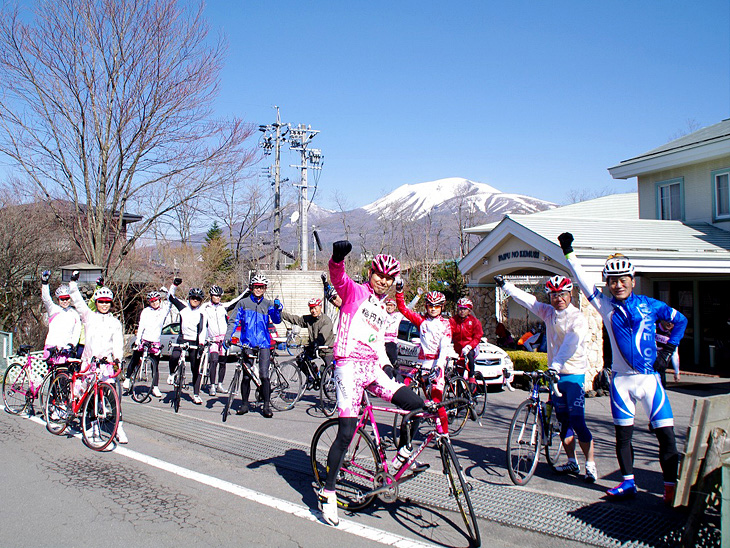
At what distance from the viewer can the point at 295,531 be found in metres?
4.64

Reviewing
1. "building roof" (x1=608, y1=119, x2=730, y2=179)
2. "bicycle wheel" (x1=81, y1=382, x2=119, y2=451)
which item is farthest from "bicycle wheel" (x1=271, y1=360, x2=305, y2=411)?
"building roof" (x1=608, y1=119, x2=730, y2=179)

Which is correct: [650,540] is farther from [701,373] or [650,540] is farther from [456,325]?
[701,373]

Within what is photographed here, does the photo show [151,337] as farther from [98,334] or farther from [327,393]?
[327,393]

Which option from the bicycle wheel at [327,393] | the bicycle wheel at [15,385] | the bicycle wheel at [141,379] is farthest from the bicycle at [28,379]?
the bicycle wheel at [327,393]

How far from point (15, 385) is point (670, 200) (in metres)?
18.8

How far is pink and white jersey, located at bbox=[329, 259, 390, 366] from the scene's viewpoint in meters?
4.86

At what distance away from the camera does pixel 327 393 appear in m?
9.62

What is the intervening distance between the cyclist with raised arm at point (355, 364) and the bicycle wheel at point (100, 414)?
3.65 meters

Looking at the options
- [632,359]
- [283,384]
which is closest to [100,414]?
[283,384]

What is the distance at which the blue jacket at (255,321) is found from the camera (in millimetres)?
9344

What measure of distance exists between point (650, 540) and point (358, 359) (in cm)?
264

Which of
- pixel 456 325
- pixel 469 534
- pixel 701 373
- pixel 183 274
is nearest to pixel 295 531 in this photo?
pixel 469 534

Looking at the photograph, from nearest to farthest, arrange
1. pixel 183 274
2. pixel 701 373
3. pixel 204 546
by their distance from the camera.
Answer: pixel 204 546 < pixel 701 373 < pixel 183 274

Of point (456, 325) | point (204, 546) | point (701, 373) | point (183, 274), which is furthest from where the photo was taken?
point (183, 274)
